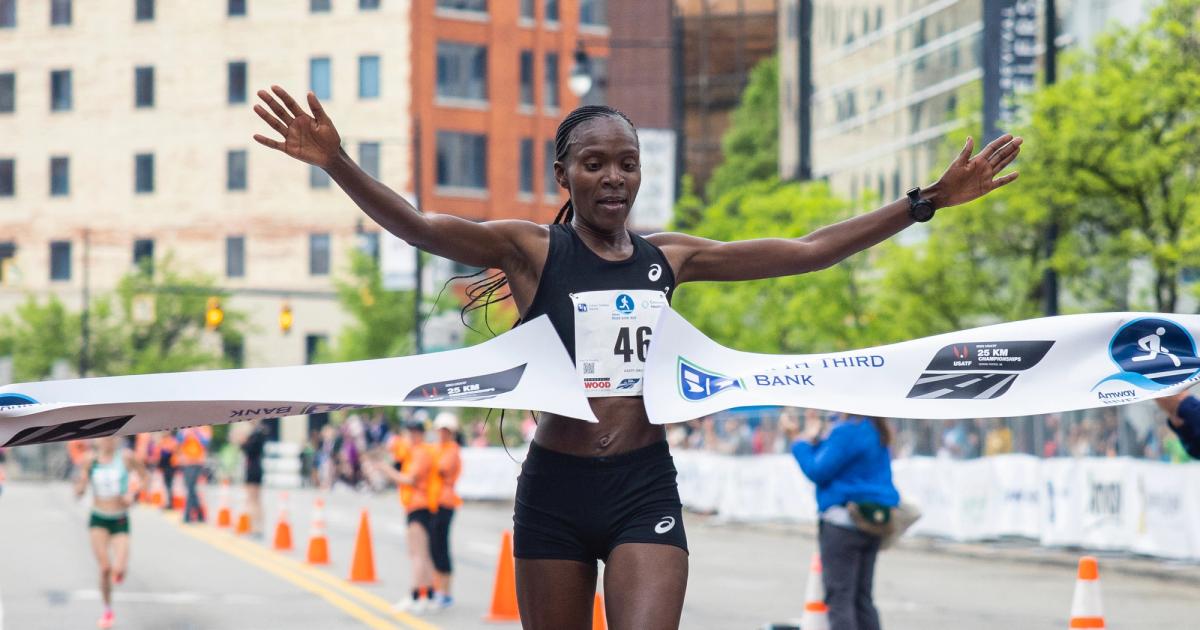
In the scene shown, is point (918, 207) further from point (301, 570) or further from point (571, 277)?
point (301, 570)

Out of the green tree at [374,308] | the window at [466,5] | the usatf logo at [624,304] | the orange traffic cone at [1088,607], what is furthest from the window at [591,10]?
the usatf logo at [624,304]

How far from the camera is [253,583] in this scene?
63.8 ft

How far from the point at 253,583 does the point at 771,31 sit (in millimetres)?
69839

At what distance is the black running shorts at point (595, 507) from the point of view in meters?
→ 5.29

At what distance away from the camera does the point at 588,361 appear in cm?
540

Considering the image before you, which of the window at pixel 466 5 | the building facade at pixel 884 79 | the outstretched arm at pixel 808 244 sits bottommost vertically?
the outstretched arm at pixel 808 244

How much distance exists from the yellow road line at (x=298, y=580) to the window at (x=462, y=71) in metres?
45.5

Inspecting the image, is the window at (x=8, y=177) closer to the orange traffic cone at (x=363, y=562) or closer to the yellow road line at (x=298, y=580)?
the yellow road line at (x=298, y=580)

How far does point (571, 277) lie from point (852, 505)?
5.39 metres

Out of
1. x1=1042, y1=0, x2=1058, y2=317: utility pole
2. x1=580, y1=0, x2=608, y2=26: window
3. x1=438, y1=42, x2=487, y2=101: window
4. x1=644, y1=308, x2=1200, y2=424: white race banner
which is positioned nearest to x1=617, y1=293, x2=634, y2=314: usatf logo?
x1=644, y1=308, x2=1200, y2=424: white race banner

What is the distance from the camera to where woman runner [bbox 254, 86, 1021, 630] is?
5199mm

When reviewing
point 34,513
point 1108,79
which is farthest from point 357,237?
point 1108,79

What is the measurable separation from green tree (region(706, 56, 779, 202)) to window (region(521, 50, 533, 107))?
8599 millimetres

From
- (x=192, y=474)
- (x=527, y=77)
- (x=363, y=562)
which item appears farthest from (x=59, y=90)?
(x=363, y=562)
